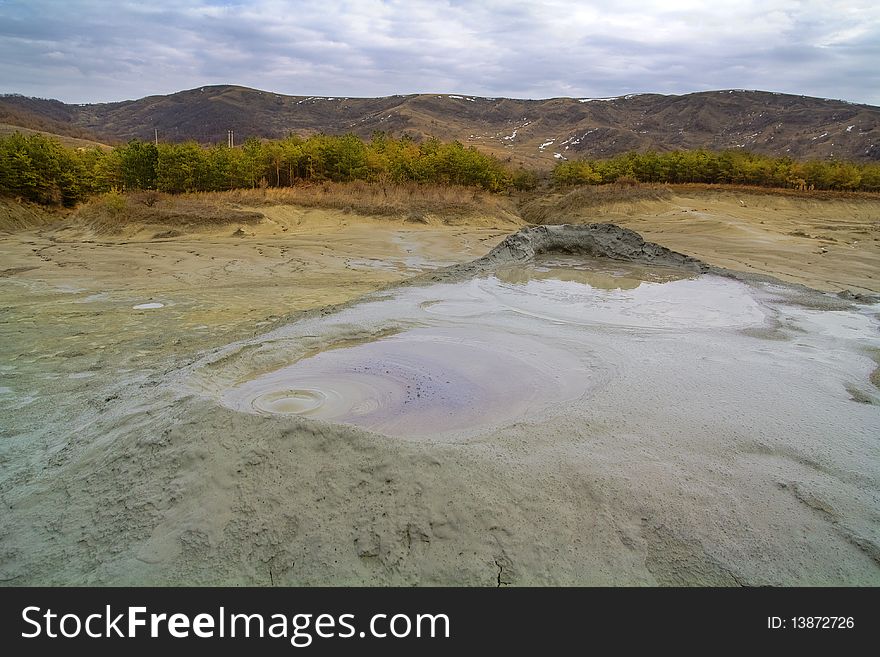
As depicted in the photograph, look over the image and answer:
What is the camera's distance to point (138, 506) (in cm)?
282

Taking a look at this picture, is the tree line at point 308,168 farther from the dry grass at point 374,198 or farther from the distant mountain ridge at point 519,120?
the distant mountain ridge at point 519,120

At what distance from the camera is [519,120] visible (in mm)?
126875

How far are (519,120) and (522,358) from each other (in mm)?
131347

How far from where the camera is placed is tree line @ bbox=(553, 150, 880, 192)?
34.1m

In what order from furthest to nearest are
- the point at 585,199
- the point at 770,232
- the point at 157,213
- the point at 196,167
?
the point at 585,199 → the point at 196,167 → the point at 770,232 → the point at 157,213

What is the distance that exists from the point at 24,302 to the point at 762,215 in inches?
1159

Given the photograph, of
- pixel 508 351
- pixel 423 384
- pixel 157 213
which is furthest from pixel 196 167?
pixel 423 384

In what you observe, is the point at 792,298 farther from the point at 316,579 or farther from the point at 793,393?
the point at 316,579

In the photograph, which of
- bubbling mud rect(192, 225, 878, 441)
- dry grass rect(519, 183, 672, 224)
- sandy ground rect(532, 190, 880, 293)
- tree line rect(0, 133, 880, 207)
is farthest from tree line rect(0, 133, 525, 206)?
bubbling mud rect(192, 225, 878, 441)

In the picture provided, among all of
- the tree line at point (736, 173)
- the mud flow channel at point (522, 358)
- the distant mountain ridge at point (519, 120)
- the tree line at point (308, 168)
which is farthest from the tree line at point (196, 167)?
the distant mountain ridge at point (519, 120)

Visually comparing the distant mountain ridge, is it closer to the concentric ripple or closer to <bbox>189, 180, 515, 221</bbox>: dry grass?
<bbox>189, 180, 515, 221</bbox>: dry grass

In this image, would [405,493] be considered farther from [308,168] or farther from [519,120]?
[519,120]

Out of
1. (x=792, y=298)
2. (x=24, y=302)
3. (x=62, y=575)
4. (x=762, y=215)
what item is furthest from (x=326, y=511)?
(x=762, y=215)
